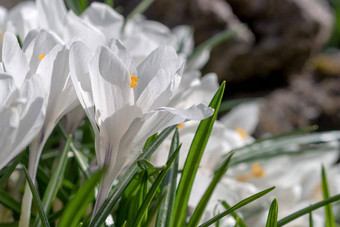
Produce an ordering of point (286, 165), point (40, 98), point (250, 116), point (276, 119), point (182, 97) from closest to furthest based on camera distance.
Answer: point (40, 98) → point (182, 97) → point (286, 165) → point (250, 116) → point (276, 119)

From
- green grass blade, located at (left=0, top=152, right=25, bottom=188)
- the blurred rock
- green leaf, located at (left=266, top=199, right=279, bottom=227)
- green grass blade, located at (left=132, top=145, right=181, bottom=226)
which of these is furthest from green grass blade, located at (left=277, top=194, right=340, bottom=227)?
the blurred rock

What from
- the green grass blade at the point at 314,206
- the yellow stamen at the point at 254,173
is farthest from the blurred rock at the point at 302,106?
the green grass blade at the point at 314,206

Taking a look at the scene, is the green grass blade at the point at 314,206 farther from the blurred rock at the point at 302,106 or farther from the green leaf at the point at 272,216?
the blurred rock at the point at 302,106

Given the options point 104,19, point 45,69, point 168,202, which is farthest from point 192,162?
point 104,19

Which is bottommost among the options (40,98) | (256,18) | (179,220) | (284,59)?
(179,220)

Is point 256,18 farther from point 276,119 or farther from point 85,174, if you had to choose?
point 85,174

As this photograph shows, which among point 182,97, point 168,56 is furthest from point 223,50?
point 168,56

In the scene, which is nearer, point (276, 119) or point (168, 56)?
point (168, 56)
